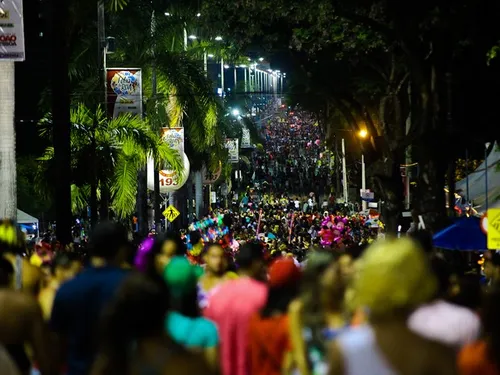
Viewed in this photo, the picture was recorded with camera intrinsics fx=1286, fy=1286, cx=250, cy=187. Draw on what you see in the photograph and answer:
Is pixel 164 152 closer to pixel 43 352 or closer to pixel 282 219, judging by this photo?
pixel 282 219

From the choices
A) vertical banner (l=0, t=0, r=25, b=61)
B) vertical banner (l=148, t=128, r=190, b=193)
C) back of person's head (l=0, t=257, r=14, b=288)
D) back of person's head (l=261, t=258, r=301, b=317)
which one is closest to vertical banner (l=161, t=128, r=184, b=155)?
vertical banner (l=148, t=128, r=190, b=193)

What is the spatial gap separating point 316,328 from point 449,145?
18360 millimetres

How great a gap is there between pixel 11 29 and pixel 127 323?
53.5 ft

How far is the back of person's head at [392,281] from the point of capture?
15.8ft

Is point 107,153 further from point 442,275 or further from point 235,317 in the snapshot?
point 235,317

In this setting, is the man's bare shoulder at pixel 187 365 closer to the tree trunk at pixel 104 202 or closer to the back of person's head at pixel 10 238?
the back of person's head at pixel 10 238

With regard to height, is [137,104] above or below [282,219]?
above

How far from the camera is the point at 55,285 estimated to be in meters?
9.94

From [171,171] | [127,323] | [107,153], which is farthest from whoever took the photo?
[171,171]

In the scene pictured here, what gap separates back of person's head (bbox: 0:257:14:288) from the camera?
26.2ft

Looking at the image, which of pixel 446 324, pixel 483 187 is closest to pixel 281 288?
pixel 446 324

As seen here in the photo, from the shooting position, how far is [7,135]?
895 inches

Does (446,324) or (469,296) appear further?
(469,296)

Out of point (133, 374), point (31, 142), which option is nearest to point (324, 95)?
point (31, 142)
